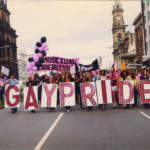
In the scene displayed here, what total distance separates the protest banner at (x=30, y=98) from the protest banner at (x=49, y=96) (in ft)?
1.14

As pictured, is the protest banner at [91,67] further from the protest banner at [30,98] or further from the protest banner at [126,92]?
the protest banner at [30,98]

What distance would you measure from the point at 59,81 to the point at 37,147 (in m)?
8.29

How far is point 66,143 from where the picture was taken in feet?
22.4

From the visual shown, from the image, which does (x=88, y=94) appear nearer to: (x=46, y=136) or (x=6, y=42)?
(x=46, y=136)

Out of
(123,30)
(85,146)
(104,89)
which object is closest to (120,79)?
(104,89)

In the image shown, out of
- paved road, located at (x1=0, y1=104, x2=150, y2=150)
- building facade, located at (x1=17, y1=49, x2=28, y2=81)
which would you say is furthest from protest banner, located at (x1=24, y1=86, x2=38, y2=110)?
building facade, located at (x1=17, y1=49, x2=28, y2=81)

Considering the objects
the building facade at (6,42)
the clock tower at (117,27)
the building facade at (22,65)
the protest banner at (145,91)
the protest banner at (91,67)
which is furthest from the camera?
the building facade at (22,65)

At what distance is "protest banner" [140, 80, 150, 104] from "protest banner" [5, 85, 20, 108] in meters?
5.55

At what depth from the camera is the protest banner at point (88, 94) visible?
1380 centimetres

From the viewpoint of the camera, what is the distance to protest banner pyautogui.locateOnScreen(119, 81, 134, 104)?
14023 mm

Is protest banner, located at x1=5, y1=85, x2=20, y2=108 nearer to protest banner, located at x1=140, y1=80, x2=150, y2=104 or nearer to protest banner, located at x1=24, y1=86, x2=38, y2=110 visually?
protest banner, located at x1=24, y1=86, x2=38, y2=110

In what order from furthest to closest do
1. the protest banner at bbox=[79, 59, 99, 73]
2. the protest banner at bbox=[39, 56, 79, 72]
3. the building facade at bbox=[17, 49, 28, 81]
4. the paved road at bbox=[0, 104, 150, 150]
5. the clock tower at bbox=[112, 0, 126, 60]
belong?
the building facade at bbox=[17, 49, 28, 81] → the clock tower at bbox=[112, 0, 126, 60] → the protest banner at bbox=[39, 56, 79, 72] → the protest banner at bbox=[79, 59, 99, 73] → the paved road at bbox=[0, 104, 150, 150]

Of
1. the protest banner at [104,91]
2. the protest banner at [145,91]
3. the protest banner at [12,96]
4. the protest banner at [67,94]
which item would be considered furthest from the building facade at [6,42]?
the protest banner at [145,91]

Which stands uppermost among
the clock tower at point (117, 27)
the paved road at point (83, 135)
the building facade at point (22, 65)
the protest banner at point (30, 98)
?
the clock tower at point (117, 27)
